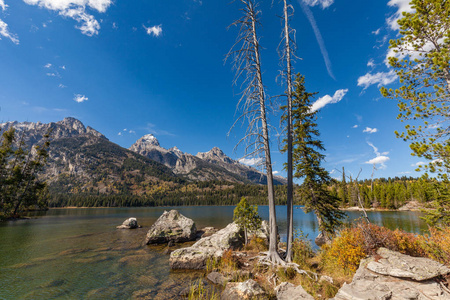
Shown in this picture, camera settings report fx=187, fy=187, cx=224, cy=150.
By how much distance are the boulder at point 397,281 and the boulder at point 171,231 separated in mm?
23161

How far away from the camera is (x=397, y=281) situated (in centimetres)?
666

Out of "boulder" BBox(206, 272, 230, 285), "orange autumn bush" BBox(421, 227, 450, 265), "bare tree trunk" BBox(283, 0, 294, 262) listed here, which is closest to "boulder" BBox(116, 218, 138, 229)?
"boulder" BBox(206, 272, 230, 285)

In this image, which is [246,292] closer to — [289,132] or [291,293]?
[291,293]

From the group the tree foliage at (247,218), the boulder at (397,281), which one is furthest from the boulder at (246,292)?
the tree foliage at (247,218)

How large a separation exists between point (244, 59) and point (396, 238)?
1288 centimetres

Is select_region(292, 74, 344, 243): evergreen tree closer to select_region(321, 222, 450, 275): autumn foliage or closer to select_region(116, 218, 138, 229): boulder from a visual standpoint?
select_region(321, 222, 450, 275): autumn foliage

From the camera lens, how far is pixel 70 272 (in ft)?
46.6

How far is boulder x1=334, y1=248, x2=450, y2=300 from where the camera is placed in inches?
235

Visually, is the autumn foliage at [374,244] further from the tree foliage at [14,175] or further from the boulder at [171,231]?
the tree foliage at [14,175]

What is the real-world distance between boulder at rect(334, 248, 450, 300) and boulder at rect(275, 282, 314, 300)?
1.39 metres

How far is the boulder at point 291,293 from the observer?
25.2ft

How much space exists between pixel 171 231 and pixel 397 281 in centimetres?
2543

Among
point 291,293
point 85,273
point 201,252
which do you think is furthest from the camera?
point 201,252

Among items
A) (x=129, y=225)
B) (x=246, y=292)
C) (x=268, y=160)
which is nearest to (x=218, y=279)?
(x=246, y=292)
